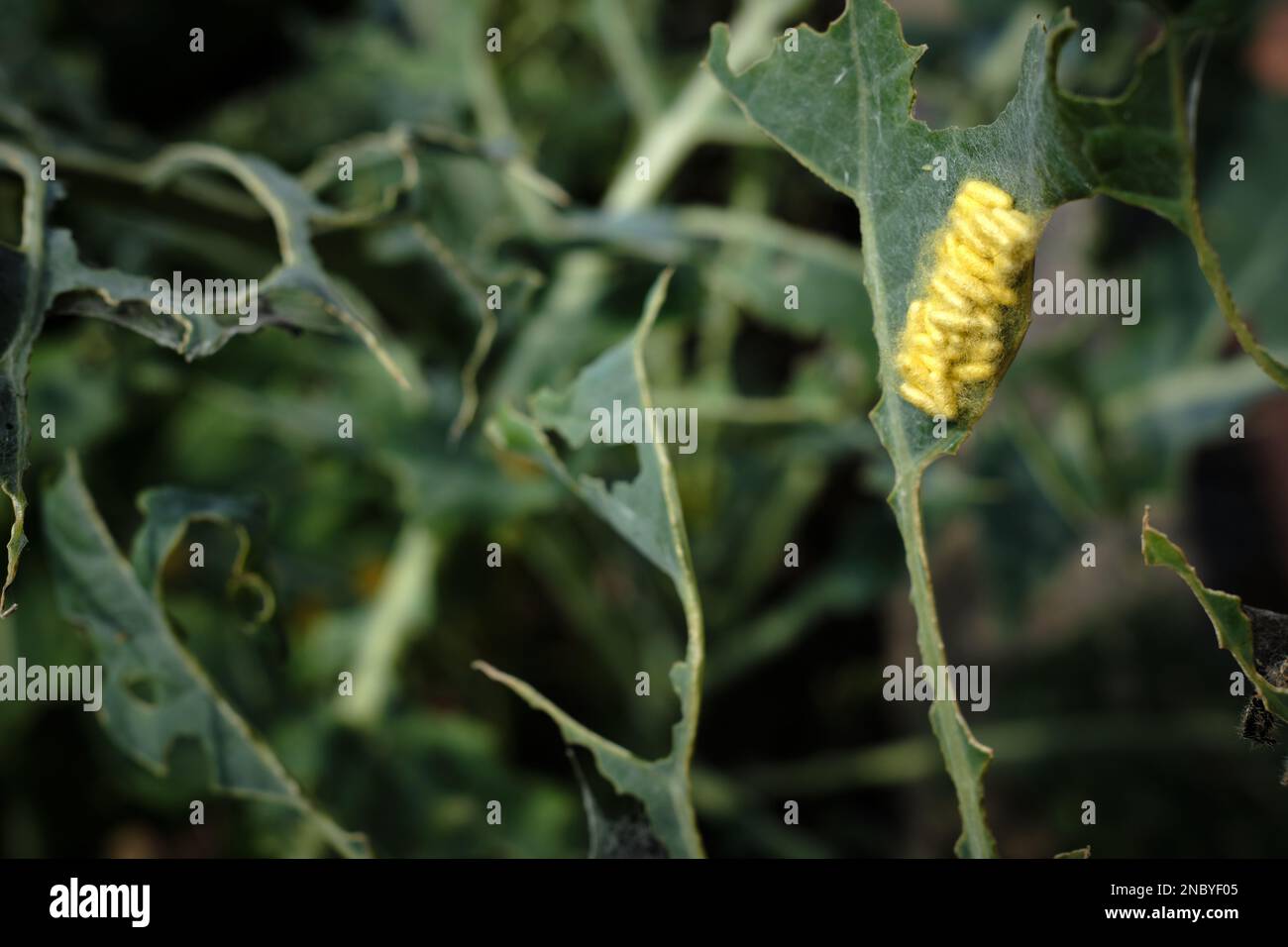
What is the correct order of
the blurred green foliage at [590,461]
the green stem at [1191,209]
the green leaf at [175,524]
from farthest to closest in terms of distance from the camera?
the blurred green foliage at [590,461]
the green leaf at [175,524]
the green stem at [1191,209]

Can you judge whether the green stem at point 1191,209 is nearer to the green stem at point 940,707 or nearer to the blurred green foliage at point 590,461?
the green stem at point 940,707

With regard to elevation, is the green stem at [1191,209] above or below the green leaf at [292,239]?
below

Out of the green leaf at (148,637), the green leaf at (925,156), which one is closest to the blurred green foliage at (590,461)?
the green leaf at (148,637)

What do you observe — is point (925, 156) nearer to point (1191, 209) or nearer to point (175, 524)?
point (1191, 209)

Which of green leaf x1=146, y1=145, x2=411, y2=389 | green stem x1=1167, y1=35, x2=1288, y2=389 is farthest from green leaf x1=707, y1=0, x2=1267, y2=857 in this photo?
green leaf x1=146, y1=145, x2=411, y2=389

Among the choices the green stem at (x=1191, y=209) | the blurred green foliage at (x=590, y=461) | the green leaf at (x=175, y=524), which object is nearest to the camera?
the green stem at (x=1191, y=209)

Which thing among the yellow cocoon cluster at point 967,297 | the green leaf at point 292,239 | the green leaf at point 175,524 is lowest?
the green leaf at point 175,524

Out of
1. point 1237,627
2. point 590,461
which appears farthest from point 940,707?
point 590,461
